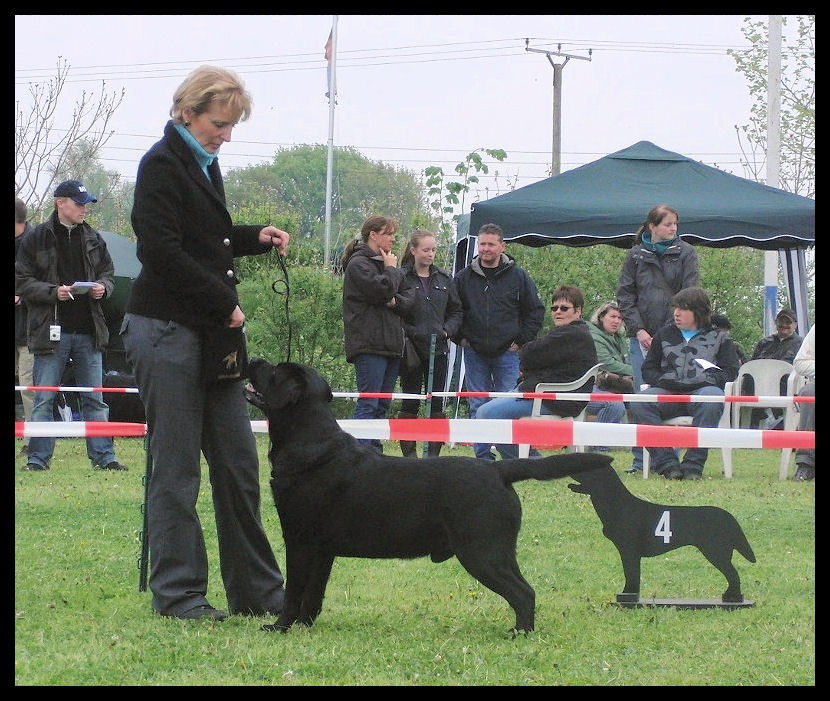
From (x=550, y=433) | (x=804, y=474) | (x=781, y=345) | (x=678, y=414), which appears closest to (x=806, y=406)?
(x=804, y=474)

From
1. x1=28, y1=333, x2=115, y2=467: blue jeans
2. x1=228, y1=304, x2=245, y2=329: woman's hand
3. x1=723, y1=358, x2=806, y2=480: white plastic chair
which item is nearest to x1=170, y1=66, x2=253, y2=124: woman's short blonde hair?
x1=228, y1=304, x2=245, y2=329: woman's hand

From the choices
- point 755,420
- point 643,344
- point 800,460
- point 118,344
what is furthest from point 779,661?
point 118,344

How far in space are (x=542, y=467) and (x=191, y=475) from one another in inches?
52.9

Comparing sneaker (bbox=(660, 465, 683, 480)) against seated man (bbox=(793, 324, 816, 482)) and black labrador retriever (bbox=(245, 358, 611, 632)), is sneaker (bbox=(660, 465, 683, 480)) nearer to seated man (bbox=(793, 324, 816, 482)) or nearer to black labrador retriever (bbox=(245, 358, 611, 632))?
seated man (bbox=(793, 324, 816, 482))

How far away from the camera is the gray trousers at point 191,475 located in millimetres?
4273

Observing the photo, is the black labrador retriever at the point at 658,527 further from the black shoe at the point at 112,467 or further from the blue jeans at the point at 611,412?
the blue jeans at the point at 611,412

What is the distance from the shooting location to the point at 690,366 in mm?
9055

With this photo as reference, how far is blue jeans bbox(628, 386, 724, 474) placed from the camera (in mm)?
8945

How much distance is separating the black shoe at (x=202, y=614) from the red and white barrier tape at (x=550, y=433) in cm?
79

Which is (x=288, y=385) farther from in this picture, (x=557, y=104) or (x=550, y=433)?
(x=557, y=104)

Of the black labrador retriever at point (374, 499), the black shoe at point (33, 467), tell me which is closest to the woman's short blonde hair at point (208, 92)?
the black labrador retriever at point (374, 499)

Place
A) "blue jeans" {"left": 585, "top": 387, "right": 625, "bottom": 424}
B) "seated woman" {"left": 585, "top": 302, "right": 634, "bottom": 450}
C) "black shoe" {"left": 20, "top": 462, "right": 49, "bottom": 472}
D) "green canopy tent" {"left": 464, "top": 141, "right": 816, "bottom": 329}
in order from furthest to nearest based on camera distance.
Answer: "green canopy tent" {"left": 464, "top": 141, "right": 816, "bottom": 329}, "seated woman" {"left": 585, "top": 302, "right": 634, "bottom": 450}, "blue jeans" {"left": 585, "top": 387, "right": 625, "bottom": 424}, "black shoe" {"left": 20, "top": 462, "right": 49, "bottom": 472}

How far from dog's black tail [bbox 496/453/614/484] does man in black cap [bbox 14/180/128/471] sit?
562cm

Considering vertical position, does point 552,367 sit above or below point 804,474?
above
